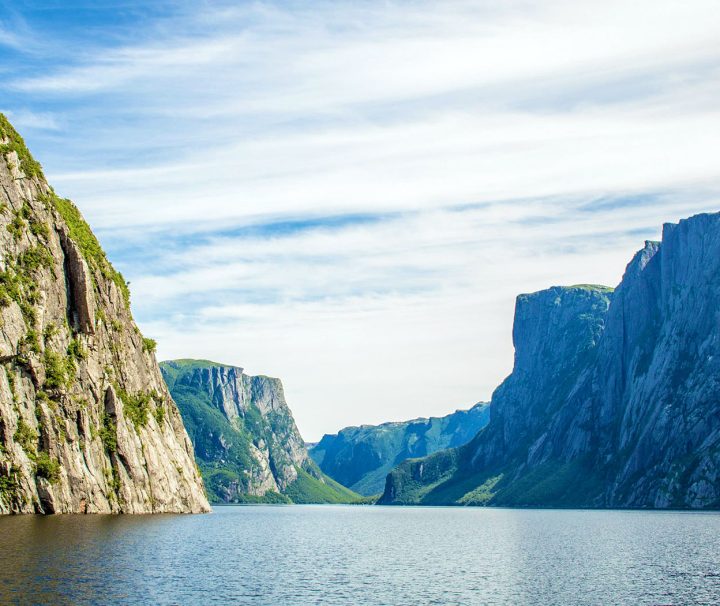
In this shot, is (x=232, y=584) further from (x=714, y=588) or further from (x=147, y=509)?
(x=147, y=509)

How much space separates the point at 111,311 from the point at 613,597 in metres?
137

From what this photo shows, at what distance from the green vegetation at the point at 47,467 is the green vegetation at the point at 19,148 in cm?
5205

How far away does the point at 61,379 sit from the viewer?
466 feet

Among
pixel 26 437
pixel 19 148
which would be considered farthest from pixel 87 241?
pixel 26 437

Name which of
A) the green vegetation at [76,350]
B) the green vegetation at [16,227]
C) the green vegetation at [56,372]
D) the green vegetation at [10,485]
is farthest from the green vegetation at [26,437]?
the green vegetation at [16,227]

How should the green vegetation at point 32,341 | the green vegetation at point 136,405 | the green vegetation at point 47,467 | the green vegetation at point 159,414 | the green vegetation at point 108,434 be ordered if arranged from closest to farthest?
the green vegetation at point 47,467 < the green vegetation at point 32,341 < the green vegetation at point 108,434 < the green vegetation at point 136,405 < the green vegetation at point 159,414

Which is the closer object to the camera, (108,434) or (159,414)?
(108,434)

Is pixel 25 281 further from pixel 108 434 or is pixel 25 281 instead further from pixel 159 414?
pixel 159 414

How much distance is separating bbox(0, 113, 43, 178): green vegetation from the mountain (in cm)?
26

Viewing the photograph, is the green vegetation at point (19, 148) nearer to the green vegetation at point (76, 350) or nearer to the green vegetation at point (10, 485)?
the green vegetation at point (76, 350)

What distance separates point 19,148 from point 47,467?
198 ft

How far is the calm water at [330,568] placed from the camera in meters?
65.7

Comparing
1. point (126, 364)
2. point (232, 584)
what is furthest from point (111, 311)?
point (232, 584)

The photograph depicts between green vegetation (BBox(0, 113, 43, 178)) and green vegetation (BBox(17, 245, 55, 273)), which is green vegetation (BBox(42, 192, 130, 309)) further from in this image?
green vegetation (BBox(17, 245, 55, 273))
